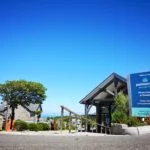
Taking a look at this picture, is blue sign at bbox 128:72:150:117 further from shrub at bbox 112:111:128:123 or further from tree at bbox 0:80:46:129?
tree at bbox 0:80:46:129

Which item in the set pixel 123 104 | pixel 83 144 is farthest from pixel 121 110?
pixel 83 144

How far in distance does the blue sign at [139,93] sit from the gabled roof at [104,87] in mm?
4764

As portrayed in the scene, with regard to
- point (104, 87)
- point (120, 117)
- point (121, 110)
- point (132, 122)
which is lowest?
point (132, 122)

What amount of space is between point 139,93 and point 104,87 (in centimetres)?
700

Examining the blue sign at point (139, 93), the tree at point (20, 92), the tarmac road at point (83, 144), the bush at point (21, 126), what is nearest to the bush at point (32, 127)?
the bush at point (21, 126)

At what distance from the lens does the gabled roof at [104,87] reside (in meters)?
21.8

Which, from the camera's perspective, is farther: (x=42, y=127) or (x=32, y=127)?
(x=42, y=127)

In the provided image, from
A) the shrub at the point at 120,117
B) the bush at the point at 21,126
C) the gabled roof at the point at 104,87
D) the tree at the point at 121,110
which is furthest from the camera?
the bush at the point at 21,126

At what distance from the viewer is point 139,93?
16.2 metres

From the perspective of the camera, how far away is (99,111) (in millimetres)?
25844

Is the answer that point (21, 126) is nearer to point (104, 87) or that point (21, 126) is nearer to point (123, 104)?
point (104, 87)

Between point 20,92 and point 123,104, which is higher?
point 20,92

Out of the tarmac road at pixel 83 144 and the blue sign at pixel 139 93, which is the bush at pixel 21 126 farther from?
the tarmac road at pixel 83 144

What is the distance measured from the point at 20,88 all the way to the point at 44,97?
19.2ft
